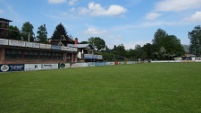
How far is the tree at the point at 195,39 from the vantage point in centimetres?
15438

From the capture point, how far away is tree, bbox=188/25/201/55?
154375mm

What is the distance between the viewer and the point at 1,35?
59031 mm

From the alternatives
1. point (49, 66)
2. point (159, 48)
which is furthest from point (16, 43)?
point (159, 48)

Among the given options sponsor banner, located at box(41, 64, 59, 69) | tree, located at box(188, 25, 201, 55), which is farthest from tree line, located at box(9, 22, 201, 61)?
sponsor banner, located at box(41, 64, 59, 69)

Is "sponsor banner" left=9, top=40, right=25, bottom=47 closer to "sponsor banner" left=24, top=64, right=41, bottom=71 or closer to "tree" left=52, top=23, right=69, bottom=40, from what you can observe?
"sponsor banner" left=24, top=64, right=41, bottom=71

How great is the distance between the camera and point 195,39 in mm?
156500

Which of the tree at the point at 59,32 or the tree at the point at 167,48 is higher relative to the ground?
the tree at the point at 59,32

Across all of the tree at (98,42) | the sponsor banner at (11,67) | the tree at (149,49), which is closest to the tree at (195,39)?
the tree at (149,49)

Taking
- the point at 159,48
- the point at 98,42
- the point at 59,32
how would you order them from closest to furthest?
the point at 59,32
the point at 159,48
the point at 98,42

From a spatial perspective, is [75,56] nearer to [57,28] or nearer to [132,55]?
[57,28]

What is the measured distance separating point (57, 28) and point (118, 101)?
357 feet

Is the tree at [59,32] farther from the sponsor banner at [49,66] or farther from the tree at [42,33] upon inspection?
the sponsor banner at [49,66]

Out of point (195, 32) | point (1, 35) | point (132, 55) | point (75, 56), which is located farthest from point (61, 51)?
point (195, 32)

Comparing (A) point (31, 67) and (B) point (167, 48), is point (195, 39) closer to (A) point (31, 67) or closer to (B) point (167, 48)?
(B) point (167, 48)
